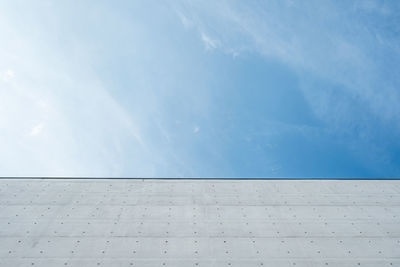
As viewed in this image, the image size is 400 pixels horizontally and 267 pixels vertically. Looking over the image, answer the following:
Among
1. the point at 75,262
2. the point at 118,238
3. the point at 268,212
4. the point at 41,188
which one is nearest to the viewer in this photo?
the point at 75,262

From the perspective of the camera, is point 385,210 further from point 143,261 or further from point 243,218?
point 143,261

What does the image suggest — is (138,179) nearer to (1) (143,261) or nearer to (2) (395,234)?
(1) (143,261)

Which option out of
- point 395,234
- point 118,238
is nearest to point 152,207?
point 118,238

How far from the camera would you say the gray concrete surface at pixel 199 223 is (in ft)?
13.8

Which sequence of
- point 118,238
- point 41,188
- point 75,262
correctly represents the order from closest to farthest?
point 75,262
point 118,238
point 41,188

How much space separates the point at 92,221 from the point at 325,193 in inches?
206

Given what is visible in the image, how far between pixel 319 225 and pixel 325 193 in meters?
1.25

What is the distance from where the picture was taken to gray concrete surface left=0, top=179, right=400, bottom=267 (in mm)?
4219

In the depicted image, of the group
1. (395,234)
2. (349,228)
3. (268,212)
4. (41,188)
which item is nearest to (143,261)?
(268,212)

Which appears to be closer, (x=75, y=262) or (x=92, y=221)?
(x=75, y=262)

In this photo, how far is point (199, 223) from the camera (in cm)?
493

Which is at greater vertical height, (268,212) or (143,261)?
(268,212)

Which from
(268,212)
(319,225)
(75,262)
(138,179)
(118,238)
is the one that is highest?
(138,179)

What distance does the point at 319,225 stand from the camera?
4941 mm
